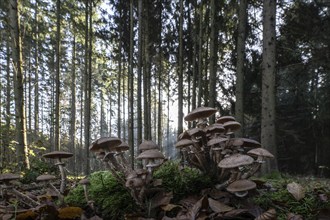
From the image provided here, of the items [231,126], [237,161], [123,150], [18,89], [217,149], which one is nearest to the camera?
[237,161]

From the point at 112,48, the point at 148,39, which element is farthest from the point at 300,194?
the point at 112,48

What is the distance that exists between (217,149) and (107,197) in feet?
4.33

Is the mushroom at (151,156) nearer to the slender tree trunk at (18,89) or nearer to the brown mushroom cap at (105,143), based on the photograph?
the brown mushroom cap at (105,143)

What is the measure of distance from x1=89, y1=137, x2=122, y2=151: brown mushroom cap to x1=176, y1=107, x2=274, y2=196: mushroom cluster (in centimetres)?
62

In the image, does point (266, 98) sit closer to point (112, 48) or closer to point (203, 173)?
point (203, 173)

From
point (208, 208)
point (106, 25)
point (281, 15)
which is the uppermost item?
point (106, 25)

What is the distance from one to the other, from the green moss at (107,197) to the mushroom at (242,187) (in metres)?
1.08

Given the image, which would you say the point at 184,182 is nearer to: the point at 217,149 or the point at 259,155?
the point at 217,149

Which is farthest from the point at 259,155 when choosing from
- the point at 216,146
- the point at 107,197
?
the point at 107,197

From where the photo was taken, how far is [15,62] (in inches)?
331

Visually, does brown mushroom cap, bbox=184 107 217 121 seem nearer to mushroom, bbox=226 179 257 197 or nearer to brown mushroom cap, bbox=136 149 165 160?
brown mushroom cap, bbox=136 149 165 160

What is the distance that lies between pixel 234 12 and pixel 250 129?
22.8 ft

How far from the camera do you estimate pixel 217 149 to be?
9.53ft

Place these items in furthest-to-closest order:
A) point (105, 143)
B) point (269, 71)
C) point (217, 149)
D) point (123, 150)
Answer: point (269, 71) → point (123, 150) → point (217, 149) → point (105, 143)
